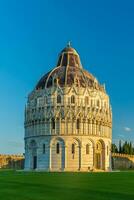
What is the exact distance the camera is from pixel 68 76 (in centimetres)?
8331

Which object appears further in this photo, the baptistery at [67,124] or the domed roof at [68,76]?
the domed roof at [68,76]

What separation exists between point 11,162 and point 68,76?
2673 centimetres

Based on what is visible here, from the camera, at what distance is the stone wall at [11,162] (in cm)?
9483

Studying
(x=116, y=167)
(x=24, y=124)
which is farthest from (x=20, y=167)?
(x=116, y=167)

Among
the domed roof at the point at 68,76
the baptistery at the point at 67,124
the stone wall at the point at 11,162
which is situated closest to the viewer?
the baptistery at the point at 67,124

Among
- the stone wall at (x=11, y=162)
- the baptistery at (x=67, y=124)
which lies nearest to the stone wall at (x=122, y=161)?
the baptistery at (x=67, y=124)

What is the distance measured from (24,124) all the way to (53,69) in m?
13.1

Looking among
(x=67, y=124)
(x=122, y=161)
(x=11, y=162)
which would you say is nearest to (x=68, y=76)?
(x=67, y=124)

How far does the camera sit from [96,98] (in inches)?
3241

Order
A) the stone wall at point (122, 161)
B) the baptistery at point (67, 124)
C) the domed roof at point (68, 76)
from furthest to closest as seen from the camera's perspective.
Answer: the stone wall at point (122, 161), the domed roof at point (68, 76), the baptistery at point (67, 124)

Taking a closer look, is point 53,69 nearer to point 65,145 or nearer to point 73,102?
point 73,102

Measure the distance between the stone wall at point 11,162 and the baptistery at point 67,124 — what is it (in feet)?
41.9

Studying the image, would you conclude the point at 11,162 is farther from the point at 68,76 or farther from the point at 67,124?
the point at 68,76

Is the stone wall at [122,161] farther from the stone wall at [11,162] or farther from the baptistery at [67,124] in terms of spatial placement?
the stone wall at [11,162]
